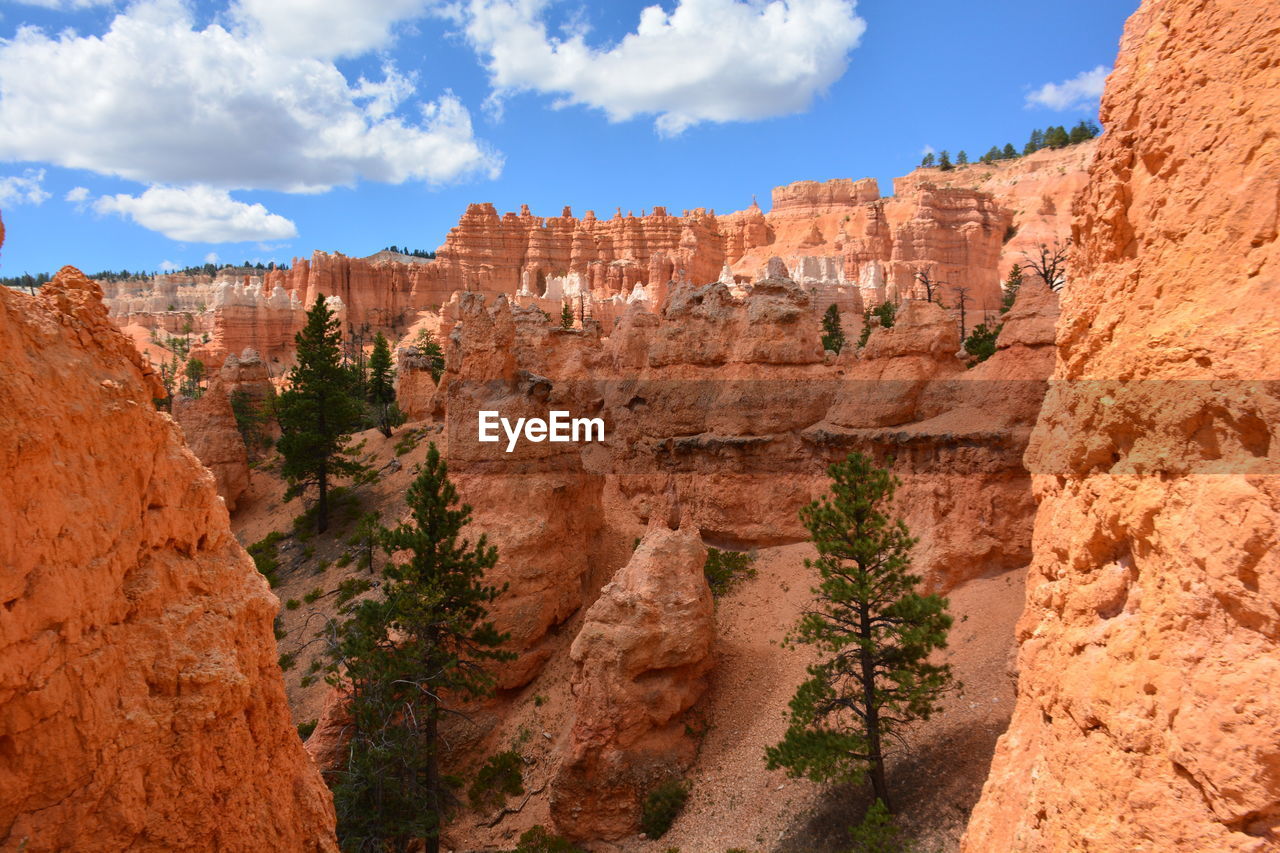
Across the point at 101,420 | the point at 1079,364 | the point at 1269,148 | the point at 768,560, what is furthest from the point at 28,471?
the point at 768,560

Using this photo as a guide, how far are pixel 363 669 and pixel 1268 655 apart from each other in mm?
14485

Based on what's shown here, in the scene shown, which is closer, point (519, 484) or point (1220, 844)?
point (1220, 844)

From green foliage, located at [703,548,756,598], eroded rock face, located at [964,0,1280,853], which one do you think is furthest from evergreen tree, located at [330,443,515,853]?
eroded rock face, located at [964,0,1280,853]

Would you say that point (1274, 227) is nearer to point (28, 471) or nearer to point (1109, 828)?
point (1109, 828)

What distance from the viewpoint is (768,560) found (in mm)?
21250

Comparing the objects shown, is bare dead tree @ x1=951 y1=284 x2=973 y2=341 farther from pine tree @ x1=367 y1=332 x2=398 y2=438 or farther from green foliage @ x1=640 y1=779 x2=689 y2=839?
green foliage @ x1=640 y1=779 x2=689 y2=839

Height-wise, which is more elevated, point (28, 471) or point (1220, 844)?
point (28, 471)

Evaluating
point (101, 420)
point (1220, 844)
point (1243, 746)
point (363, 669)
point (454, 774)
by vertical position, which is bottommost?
point (454, 774)

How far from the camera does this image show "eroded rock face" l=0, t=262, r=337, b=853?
19.1ft

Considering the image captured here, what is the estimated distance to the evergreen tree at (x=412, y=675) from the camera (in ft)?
45.1

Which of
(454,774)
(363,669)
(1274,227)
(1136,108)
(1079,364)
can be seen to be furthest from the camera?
(454,774)

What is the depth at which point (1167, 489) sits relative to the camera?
4547mm

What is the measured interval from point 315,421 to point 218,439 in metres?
5.47

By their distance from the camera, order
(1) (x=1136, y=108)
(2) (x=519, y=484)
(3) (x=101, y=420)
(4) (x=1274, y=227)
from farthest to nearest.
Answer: (2) (x=519, y=484) → (3) (x=101, y=420) → (1) (x=1136, y=108) → (4) (x=1274, y=227)
